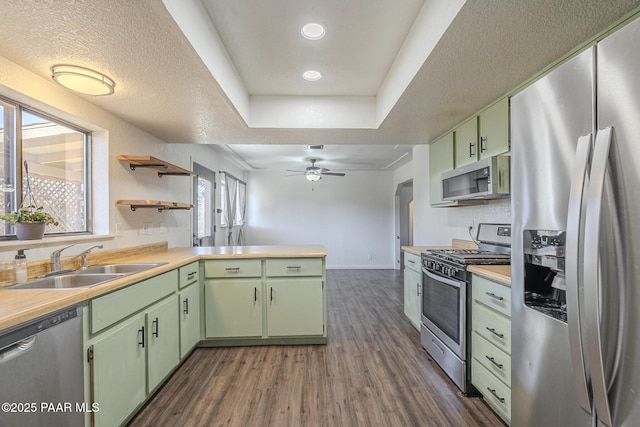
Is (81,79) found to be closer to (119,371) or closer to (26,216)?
(26,216)

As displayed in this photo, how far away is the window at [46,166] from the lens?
5.76ft

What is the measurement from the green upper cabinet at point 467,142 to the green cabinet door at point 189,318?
2772 millimetres

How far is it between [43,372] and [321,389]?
5.23 feet

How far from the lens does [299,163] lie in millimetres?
6141

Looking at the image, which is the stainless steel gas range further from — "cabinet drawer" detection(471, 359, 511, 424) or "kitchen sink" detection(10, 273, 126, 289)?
"kitchen sink" detection(10, 273, 126, 289)

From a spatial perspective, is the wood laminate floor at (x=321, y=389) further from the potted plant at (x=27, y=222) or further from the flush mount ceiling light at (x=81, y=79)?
the flush mount ceiling light at (x=81, y=79)

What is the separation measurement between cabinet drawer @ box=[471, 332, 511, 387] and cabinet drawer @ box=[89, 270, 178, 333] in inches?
87.2

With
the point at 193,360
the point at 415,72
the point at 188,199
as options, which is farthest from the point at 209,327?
the point at 415,72

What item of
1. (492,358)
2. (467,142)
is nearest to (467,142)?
(467,142)

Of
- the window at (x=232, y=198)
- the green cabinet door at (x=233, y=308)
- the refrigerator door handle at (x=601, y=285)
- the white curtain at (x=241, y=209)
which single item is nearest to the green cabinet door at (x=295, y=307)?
the green cabinet door at (x=233, y=308)

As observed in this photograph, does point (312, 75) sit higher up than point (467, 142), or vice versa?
point (312, 75)

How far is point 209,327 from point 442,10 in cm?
298

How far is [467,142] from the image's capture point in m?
2.65

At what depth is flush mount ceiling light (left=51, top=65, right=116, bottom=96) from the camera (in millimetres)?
1653
